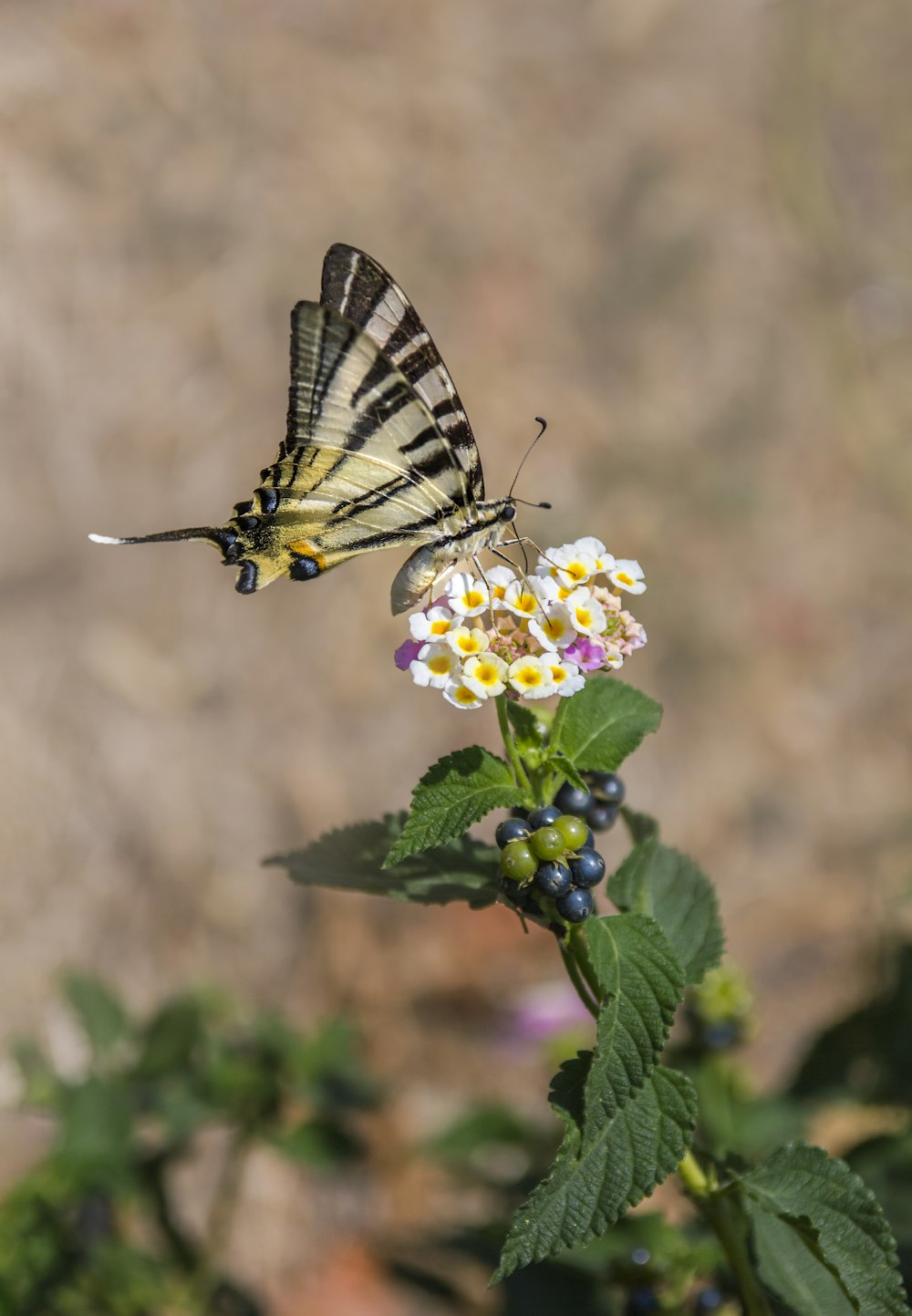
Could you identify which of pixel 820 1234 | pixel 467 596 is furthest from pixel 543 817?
pixel 820 1234

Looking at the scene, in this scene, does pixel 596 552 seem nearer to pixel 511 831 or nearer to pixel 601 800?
pixel 601 800

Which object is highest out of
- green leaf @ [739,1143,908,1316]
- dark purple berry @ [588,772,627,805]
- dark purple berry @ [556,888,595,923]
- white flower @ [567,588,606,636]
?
white flower @ [567,588,606,636]

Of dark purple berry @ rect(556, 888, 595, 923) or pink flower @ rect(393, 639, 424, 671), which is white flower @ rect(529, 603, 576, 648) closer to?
pink flower @ rect(393, 639, 424, 671)

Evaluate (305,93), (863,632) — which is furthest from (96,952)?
(305,93)

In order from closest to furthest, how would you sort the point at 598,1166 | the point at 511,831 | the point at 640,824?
the point at 598,1166
the point at 511,831
the point at 640,824

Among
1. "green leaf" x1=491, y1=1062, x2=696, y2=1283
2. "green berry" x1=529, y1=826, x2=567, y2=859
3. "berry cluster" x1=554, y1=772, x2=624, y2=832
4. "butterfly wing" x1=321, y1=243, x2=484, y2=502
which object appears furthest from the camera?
"butterfly wing" x1=321, y1=243, x2=484, y2=502

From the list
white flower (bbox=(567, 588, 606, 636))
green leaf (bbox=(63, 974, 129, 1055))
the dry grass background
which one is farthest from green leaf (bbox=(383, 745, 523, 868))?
the dry grass background
